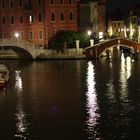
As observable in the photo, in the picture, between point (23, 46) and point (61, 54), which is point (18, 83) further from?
point (61, 54)

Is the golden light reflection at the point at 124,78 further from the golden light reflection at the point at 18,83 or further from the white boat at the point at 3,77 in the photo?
the white boat at the point at 3,77

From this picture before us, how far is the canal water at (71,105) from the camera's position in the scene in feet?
59.7

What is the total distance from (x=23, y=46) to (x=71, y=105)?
2293cm

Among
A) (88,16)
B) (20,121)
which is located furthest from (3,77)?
(88,16)

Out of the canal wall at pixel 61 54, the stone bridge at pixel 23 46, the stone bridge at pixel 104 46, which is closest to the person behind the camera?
the stone bridge at pixel 23 46

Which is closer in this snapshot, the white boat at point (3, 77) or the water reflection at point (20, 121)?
the water reflection at point (20, 121)

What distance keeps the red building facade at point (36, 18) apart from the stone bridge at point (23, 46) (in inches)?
91.7

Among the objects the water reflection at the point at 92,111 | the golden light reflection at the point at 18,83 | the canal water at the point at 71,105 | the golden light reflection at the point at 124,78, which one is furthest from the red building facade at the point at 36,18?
the water reflection at the point at 92,111

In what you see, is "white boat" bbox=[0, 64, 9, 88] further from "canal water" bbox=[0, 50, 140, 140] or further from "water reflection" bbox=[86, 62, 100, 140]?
"water reflection" bbox=[86, 62, 100, 140]

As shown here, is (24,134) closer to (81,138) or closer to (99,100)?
(81,138)

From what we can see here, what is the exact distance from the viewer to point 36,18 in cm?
4872

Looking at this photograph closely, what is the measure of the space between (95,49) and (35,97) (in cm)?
2264

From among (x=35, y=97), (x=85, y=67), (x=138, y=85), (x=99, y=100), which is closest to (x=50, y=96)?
(x=35, y=97)

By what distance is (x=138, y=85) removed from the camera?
92.3 feet
